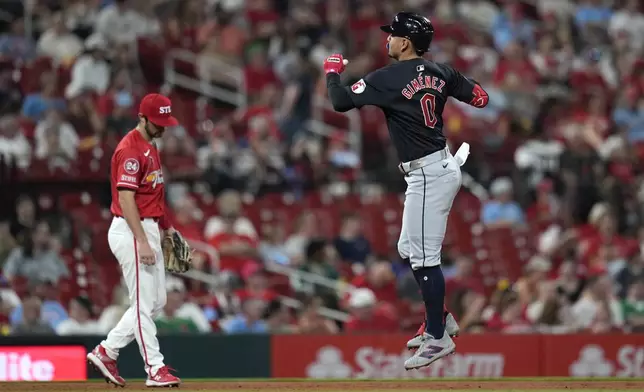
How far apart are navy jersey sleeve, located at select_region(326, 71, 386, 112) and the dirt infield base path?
1796 mm

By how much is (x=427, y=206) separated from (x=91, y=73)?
793cm

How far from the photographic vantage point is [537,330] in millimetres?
12117

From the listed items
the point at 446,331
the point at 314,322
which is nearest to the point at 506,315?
the point at 314,322

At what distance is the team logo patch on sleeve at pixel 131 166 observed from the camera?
8.21 meters

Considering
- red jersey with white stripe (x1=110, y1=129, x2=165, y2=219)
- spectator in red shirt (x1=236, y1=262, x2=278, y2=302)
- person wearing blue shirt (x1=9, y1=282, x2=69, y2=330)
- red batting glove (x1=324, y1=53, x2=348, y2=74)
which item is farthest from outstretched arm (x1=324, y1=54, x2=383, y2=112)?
person wearing blue shirt (x1=9, y1=282, x2=69, y2=330)

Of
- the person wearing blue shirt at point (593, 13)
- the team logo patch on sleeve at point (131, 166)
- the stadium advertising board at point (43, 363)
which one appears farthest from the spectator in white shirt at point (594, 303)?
the person wearing blue shirt at point (593, 13)

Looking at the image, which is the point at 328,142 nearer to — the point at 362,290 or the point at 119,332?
the point at 362,290

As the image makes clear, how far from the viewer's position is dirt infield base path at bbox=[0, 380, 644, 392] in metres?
8.27

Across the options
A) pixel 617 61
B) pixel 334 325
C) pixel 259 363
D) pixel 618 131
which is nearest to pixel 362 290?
pixel 334 325

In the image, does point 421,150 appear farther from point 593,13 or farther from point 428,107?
point 593,13

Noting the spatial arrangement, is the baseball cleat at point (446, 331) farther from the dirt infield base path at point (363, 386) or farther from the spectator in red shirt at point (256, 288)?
the spectator in red shirt at point (256, 288)

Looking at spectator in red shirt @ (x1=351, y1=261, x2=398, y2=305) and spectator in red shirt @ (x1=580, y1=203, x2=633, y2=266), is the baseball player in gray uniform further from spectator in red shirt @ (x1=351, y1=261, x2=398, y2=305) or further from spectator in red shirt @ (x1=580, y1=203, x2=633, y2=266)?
spectator in red shirt @ (x1=580, y1=203, x2=633, y2=266)

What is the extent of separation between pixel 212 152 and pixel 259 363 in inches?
143

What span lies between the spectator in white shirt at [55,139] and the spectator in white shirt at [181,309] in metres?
2.16
